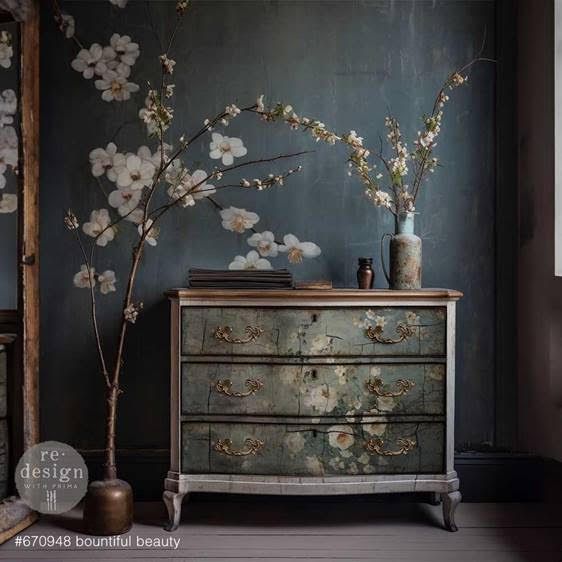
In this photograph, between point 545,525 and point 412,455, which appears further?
point 545,525

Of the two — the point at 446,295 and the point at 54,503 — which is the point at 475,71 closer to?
the point at 446,295

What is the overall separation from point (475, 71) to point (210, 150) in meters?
1.25

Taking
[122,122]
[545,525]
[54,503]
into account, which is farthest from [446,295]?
[54,503]

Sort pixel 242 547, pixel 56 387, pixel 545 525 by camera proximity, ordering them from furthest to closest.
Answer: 1. pixel 56 387
2. pixel 545 525
3. pixel 242 547

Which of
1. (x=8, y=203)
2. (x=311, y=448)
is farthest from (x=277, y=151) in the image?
(x=311, y=448)

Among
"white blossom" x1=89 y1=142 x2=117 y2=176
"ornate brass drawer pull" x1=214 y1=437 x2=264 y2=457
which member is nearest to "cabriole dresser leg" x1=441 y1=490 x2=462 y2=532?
"ornate brass drawer pull" x1=214 y1=437 x2=264 y2=457

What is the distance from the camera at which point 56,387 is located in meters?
2.74

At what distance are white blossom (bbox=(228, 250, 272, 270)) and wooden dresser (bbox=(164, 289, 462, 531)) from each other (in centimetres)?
49

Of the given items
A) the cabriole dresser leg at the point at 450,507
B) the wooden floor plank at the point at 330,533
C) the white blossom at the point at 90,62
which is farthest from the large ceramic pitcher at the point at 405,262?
the white blossom at the point at 90,62

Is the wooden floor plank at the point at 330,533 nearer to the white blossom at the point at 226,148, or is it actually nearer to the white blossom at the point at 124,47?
the white blossom at the point at 226,148

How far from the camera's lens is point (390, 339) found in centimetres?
228

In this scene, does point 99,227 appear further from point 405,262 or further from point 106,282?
point 405,262

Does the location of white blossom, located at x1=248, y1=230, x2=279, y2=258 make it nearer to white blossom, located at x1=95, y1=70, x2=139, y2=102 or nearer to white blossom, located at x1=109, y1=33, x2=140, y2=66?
white blossom, located at x1=95, y1=70, x2=139, y2=102

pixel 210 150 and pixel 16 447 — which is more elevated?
pixel 210 150
